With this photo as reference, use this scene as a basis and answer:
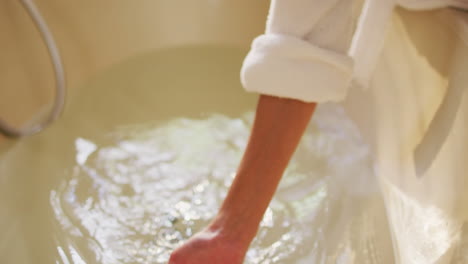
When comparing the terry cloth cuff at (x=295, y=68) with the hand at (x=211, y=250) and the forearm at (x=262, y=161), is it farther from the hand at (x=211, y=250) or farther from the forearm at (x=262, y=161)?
the hand at (x=211, y=250)

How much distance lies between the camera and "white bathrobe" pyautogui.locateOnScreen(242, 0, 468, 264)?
52 centimetres

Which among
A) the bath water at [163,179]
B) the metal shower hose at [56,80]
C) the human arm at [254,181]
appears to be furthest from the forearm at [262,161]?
the metal shower hose at [56,80]

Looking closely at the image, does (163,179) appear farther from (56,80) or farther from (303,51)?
(303,51)

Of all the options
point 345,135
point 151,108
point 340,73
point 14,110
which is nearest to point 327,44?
point 340,73

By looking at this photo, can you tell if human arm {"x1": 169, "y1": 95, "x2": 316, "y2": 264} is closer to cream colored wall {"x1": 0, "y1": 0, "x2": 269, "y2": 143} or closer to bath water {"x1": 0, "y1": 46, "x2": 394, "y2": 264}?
bath water {"x1": 0, "y1": 46, "x2": 394, "y2": 264}

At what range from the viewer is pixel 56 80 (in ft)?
3.30

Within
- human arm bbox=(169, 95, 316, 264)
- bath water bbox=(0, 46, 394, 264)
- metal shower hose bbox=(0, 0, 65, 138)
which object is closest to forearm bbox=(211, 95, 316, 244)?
human arm bbox=(169, 95, 316, 264)

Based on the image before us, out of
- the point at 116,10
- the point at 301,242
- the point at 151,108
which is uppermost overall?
the point at 116,10

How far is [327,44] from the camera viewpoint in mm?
521

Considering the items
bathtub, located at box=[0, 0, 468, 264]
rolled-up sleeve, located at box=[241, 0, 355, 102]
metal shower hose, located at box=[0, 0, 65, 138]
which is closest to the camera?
rolled-up sleeve, located at box=[241, 0, 355, 102]

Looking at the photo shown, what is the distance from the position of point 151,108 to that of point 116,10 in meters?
0.28

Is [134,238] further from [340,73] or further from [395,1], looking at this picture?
[395,1]

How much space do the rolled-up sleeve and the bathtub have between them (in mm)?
202

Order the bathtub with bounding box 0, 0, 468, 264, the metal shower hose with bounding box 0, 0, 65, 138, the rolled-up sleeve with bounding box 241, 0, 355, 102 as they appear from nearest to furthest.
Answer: the rolled-up sleeve with bounding box 241, 0, 355, 102
the bathtub with bounding box 0, 0, 468, 264
the metal shower hose with bounding box 0, 0, 65, 138
